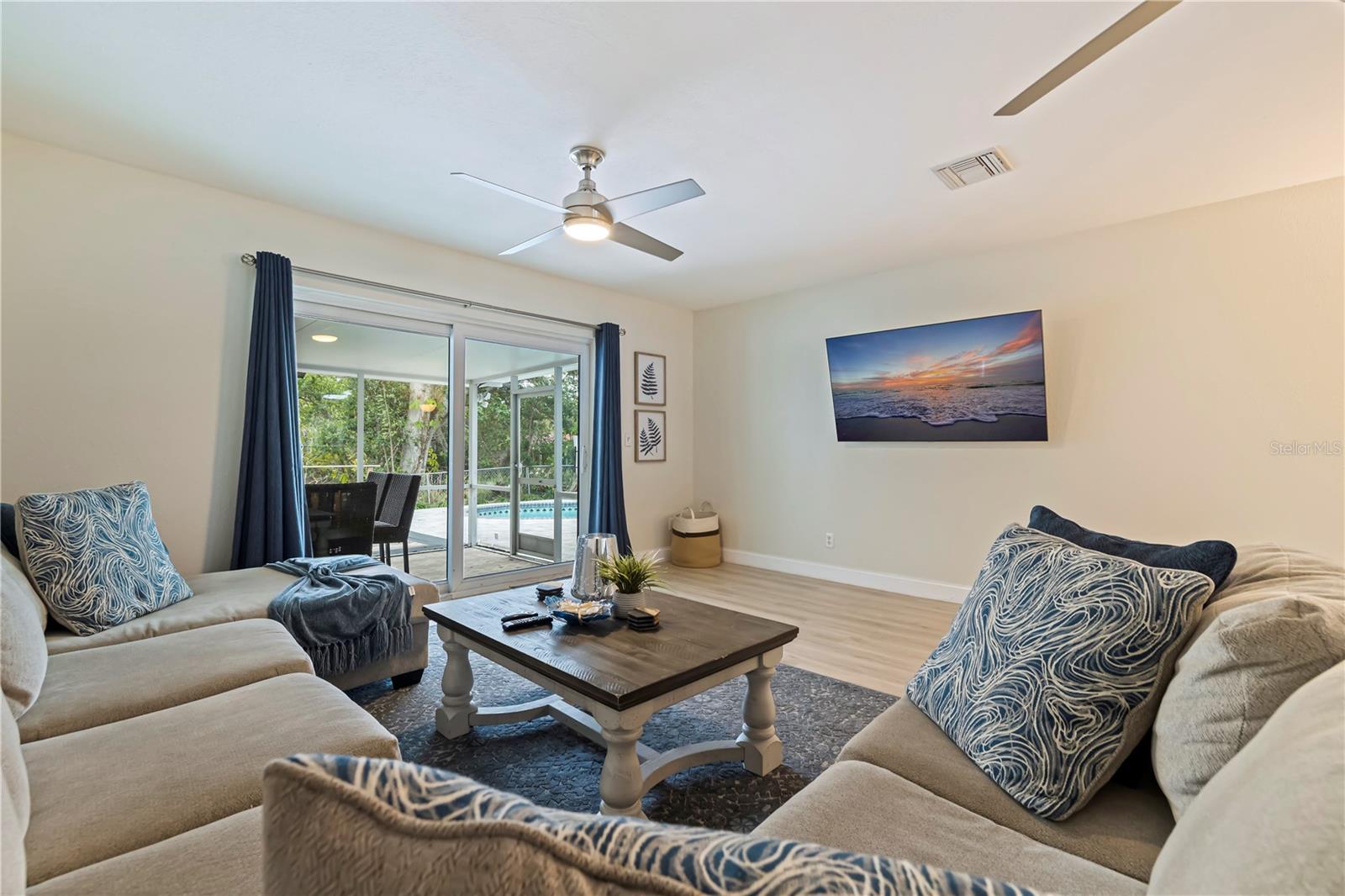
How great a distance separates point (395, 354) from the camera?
427 cm

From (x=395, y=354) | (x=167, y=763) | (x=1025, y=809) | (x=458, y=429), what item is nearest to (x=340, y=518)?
(x=458, y=429)

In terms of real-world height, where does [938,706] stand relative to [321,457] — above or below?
below

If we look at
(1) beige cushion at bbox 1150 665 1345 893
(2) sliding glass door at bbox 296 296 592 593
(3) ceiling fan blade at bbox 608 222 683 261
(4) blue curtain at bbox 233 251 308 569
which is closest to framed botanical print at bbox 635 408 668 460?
(2) sliding glass door at bbox 296 296 592 593

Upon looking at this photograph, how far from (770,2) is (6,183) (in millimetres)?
3498

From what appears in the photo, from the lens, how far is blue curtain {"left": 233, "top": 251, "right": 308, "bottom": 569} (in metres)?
3.16

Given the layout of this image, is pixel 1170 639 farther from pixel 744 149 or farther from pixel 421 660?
pixel 421 660

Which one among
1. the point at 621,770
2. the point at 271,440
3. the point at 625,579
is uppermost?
the point at 271,440

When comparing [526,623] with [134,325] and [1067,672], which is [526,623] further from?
[134,325]

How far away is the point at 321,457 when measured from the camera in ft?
12.7

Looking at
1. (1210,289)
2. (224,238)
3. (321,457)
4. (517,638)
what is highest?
(224,238)

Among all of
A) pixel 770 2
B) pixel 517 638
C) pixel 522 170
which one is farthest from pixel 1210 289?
pixel 517 638

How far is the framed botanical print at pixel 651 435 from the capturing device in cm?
552

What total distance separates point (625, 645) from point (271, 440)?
254cm

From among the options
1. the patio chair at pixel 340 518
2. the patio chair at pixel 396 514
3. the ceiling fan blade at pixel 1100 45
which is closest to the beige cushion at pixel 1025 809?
the ceiling fan blade at pixel 1100 45
